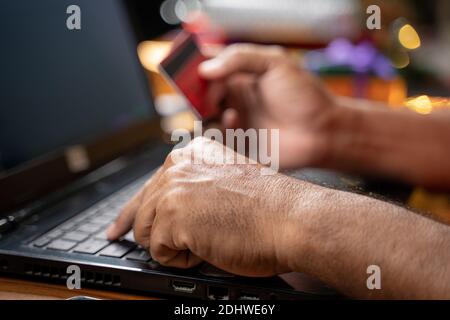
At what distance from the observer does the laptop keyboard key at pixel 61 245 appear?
0.62m

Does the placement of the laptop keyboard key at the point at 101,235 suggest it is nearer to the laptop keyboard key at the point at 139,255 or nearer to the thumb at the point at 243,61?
the laptop keyboard key at the point at 139,255

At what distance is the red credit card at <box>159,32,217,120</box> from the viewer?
902mm

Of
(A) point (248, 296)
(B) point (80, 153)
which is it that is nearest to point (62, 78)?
(B) point (80, 153)

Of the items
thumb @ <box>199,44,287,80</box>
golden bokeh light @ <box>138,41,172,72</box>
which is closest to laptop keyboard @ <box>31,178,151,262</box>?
thumb @ <box>199,44,287,80</box>

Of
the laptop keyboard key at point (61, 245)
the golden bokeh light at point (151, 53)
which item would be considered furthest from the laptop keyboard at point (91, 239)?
the golden bokeh light at point (151, 53)

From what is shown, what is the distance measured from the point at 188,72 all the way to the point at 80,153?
215mm

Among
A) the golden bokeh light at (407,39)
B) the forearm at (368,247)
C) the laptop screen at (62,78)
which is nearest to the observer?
the forearm at (368,247)

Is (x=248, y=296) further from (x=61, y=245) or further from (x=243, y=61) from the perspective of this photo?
(x=243, y=61)

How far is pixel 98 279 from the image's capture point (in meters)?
0.59

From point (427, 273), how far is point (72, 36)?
66 centimetres

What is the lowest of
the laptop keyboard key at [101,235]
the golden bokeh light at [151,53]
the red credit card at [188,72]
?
the laptop keyboard key at [101,235]

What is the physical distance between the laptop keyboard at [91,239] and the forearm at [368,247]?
0.55 feet

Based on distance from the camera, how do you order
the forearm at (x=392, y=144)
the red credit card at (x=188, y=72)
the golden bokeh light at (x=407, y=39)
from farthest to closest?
the golden bokeh light at (x=407, y=39)
the forearm at (x=392, y=144)
the red credit card at (x=188, y=72)
